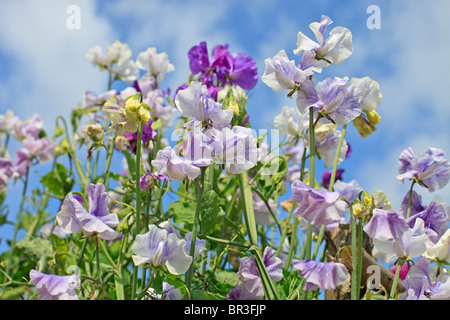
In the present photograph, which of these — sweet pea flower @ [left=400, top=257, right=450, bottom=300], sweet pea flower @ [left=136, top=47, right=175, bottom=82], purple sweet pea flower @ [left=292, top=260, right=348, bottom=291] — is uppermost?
sweet pea flower @ [left=136, top=47, right=175, bottom=82]

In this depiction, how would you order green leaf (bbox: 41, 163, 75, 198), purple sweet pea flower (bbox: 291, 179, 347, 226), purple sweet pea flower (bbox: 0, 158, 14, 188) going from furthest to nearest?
purple sweet pea flower (bbox: 0, 158, 14, 188) < green leaf (bbox: 41, 163, 75, 198) < purple sweet pea flower (bbox: 291, 179, 347, 226)

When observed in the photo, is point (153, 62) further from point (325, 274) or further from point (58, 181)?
point (325, 274)

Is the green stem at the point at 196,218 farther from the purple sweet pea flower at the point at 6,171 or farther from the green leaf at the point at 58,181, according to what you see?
the purple sweet pea flower at the point at 6,171

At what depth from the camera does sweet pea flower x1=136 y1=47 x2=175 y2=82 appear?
1.42 metres

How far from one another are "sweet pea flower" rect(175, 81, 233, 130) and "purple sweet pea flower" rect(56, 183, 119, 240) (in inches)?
7.0

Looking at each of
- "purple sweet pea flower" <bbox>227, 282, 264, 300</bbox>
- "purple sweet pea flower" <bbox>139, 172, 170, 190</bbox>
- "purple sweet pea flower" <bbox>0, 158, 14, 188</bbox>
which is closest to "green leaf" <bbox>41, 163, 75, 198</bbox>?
"purple sweet pea flower" <bbox>0, 158, 14, 188</bbox>

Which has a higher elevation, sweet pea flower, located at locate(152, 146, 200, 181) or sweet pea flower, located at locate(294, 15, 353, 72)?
sweet pea flower, located at locate(294, 15, 353, 72)

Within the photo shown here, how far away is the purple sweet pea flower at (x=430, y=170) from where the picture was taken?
33.5 inches

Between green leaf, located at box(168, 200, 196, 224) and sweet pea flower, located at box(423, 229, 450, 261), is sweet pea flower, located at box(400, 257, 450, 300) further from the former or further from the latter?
green leaf, located at box(168, 200, 196, 224)

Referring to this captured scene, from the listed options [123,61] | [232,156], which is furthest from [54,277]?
[123,61]

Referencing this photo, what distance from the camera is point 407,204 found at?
90cm

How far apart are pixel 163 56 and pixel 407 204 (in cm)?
80

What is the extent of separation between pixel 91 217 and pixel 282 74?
35 centimetres
